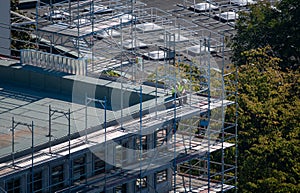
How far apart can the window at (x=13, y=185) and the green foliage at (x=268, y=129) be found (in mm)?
16079

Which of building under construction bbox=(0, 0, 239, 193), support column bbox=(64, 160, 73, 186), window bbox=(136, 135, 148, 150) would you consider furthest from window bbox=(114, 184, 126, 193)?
support column bbox=(64, 160, 73, 186)

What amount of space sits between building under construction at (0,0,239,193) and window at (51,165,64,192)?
4cm

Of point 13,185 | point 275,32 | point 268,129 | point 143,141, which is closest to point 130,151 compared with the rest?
point 143,141

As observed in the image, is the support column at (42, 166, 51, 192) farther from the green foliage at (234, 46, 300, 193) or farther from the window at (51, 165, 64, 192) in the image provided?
the green foliage at (234, 46, 300, 193)

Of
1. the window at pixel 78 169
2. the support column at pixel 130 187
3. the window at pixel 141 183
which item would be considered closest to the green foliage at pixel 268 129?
the window at pixel 141 183

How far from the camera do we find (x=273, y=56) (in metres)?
83.1

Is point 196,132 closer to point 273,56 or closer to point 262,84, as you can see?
point 262,84

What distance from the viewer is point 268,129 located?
68.6m

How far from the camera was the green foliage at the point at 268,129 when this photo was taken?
65.0 m

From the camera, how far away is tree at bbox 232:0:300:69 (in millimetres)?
86125

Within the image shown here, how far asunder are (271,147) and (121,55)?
372 inches

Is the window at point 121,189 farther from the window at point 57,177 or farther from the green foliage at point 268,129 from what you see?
the green foliage at point 268,129

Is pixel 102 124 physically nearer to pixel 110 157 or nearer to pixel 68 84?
pixel 110 157

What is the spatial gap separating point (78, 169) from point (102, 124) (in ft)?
7.50
